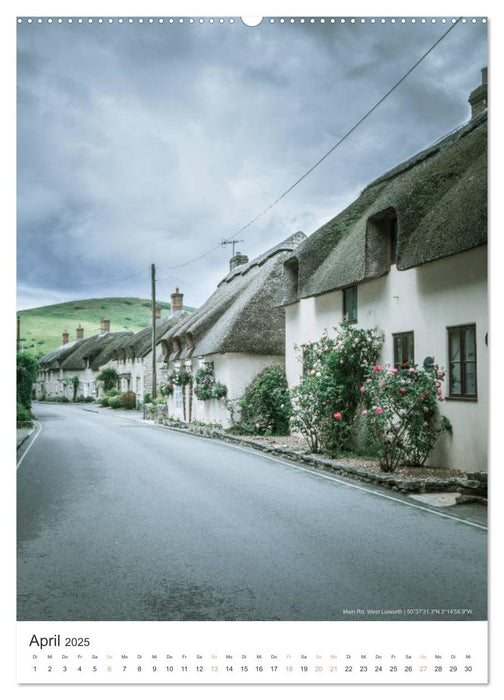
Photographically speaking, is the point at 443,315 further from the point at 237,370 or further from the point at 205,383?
the point at 205,383

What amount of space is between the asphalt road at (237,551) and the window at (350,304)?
379 centimetres

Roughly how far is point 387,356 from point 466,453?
2.73 meters

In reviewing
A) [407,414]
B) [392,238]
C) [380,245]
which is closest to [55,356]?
[380,245]

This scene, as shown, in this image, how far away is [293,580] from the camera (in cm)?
364

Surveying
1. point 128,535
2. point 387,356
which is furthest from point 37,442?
point 128,535

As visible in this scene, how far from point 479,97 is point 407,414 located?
15.8 feet

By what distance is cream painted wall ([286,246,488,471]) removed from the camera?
6.42m

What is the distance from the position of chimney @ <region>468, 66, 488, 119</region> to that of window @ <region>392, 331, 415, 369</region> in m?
4.95

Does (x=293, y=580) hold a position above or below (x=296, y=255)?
below

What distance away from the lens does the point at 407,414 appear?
807cm
